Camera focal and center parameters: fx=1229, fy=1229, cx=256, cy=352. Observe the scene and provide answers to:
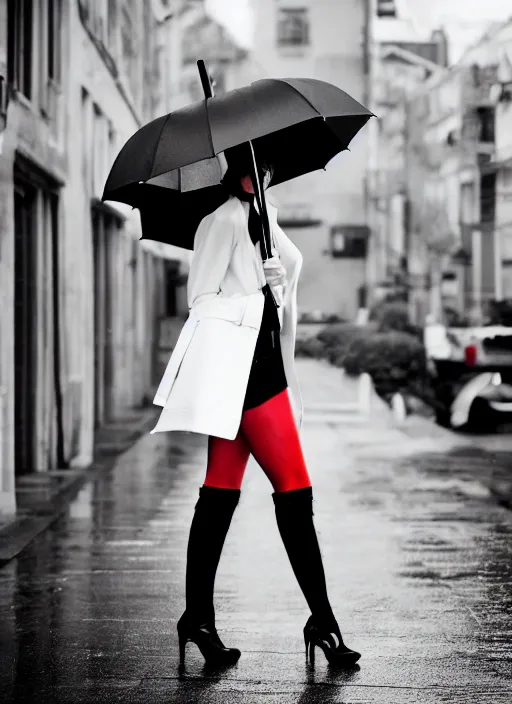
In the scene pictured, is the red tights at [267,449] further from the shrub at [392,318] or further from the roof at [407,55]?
the roof at [407,55]

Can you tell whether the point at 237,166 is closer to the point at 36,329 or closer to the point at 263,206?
the point at 263,206

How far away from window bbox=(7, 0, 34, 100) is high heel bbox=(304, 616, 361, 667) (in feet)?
17.3

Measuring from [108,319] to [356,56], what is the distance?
16.1ft

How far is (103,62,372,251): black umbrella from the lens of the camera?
3.94 metres

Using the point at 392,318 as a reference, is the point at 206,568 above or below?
below

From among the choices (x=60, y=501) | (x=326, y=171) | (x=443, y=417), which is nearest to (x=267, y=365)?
(x=60, y=501)

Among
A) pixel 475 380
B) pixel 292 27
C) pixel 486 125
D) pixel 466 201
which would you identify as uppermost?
pixel 292 27

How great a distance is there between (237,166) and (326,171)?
10873mm

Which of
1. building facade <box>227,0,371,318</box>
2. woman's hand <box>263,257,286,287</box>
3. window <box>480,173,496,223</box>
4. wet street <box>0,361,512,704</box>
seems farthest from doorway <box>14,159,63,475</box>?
window <box>480,173,496,223</box>

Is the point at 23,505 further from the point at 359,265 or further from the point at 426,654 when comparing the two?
the point at 359,265

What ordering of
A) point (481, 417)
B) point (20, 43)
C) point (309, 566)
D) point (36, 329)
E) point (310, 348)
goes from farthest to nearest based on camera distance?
1. point (310, 348)
2. point (481, 417)
3. point (36, 329)
4. point (20, 43)
5. point (309, 566)

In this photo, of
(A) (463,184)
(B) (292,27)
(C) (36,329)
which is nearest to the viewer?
(C) (36,329)

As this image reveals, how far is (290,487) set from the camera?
4.01m

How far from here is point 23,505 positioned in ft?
26.1
